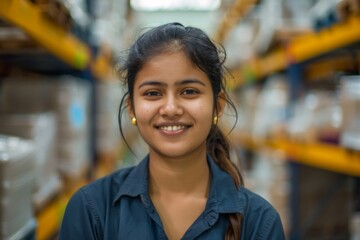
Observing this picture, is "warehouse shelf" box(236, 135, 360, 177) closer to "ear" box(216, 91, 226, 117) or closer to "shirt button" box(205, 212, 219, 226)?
"ear" box(216, 91, 226, 117)

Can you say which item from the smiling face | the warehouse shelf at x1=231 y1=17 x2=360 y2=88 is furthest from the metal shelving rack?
the warehouse shelf at x1=231 y1=17 x2=360 y2=88

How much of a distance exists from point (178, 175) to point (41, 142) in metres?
1.37

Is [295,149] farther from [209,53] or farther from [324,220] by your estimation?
[209,53]

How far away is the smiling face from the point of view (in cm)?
146

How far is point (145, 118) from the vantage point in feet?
4.84

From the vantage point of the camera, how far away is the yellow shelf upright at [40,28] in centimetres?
179

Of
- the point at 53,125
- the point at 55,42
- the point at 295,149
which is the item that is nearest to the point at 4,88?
the point at 53,125

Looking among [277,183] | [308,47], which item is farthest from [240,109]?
[308,47]

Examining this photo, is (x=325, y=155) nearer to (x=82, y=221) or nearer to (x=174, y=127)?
(x=174, y=127)

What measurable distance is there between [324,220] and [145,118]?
9.44ft

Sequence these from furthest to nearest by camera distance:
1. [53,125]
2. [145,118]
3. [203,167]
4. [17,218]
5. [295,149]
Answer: [295,149], [53,125], [17,218], [203,167], [145,118]

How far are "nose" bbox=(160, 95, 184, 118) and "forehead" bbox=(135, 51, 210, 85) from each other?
60 millimetres

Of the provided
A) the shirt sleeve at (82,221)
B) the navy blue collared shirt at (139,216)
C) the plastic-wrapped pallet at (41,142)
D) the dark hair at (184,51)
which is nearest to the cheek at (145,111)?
the dark hair at (184,51)

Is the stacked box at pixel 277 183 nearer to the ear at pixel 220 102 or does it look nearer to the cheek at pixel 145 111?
the ear at pixel 220 102
